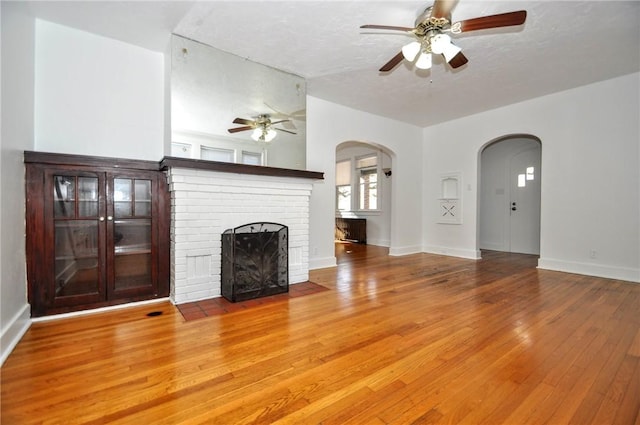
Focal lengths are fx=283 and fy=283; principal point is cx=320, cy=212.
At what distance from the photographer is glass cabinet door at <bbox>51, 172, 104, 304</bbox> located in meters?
2.68

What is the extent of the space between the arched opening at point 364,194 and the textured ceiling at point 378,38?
10.8 feet

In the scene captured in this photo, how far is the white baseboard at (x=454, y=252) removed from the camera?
5.78 meters

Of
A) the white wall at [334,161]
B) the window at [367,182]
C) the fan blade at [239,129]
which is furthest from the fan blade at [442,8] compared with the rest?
the window at [367,182]

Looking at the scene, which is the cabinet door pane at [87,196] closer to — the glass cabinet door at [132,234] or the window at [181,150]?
the glass cabinet door at [132,234]

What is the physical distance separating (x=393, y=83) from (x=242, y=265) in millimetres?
3403

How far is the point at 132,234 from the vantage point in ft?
10.0

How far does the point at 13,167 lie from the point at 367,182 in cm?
720

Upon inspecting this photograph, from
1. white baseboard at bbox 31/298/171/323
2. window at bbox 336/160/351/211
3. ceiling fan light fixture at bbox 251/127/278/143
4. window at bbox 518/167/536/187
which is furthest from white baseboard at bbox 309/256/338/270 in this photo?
window at bbox 518/167/536/187

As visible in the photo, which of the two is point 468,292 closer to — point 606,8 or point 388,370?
point 388,370

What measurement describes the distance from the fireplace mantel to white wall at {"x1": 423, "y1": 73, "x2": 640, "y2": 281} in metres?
4.01

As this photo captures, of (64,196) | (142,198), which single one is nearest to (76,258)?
(64,196)

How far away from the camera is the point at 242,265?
3.19m

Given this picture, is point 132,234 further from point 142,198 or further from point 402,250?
point 402,250

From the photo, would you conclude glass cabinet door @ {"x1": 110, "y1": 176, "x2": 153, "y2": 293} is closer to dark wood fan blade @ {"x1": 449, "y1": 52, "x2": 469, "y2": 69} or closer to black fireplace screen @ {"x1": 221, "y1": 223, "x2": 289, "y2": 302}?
black fireplace screen @ {"x1": 221, "y1": 223, "x2": 289, "y2": 302}
